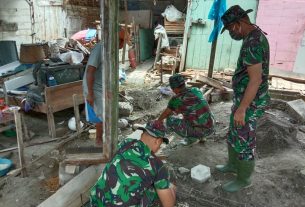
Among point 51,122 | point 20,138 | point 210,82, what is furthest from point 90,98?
point 210,82

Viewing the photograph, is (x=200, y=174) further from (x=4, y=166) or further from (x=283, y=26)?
(x=283, y=26)

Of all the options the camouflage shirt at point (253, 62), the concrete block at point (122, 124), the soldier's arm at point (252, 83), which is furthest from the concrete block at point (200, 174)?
the concrete block at point (122, 124)

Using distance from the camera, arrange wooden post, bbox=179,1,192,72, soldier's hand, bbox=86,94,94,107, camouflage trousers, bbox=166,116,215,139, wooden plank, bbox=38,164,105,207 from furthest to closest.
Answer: wooden post, bbox=179,1,192,72
camouflage trousers, bbox=166,116,215,139
soldier's hand, bbox=86,94,94,107
wooden plank, bbox=38,164,105,207

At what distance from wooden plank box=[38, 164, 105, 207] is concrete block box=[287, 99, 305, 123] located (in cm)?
444

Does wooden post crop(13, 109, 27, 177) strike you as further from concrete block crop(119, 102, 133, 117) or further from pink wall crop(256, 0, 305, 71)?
pink wall crop(256, 0, 305, 71)

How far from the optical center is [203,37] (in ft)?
33.2

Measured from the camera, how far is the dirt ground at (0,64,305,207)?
3270mm

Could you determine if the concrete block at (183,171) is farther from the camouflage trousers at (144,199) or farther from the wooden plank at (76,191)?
the camouflage trousers at (144,199)

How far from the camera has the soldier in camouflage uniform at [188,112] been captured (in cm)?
416

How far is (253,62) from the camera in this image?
9.12ft

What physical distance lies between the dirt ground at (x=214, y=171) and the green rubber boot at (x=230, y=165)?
0.27ft

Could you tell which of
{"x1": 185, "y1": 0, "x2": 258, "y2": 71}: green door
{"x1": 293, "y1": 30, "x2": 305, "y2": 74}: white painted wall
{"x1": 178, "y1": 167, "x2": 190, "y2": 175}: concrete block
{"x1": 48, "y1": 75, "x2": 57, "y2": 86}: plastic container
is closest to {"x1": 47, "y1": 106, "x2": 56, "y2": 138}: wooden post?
{"x1": 48, "y1": 75, "x2": 57, "y2": 86}: plastic container

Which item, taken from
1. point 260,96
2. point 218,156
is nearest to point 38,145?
point 218,156

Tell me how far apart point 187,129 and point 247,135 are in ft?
4.67
